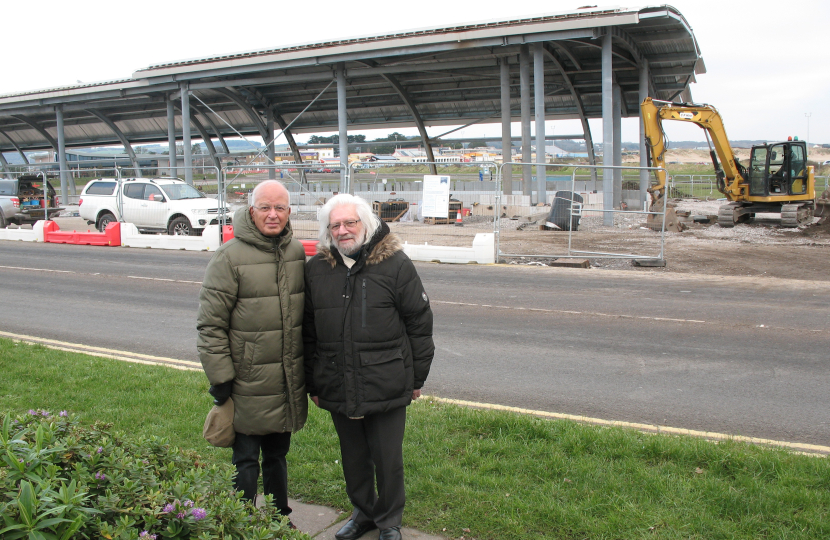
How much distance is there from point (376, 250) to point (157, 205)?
18.5 meters

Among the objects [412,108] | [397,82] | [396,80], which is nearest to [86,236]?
[396,80]

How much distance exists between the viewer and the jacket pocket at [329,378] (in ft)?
11.1

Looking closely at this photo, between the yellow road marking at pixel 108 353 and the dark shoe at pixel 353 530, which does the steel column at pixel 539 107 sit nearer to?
the yellow road marking at pixel 108 353

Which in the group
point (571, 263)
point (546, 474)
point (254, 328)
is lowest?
point (546, 474)

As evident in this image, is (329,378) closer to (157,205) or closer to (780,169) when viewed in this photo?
(157,205)

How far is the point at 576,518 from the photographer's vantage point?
11.4 ft

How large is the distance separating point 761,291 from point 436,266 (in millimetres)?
6716

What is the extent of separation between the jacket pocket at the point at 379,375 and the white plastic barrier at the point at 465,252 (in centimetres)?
1189

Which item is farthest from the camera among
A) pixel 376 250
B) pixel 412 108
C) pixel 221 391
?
pixel 412 108

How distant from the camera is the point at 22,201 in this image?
83.9 ft

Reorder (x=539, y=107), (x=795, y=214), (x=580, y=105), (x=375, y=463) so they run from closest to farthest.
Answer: (x=375, y=463)
(x=795, y=214)
(x=539, y=107)
(x=580, y=105)

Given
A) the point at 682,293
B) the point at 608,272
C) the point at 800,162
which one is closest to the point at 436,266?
the point at 608,272

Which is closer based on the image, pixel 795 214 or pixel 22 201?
pixel 795 214

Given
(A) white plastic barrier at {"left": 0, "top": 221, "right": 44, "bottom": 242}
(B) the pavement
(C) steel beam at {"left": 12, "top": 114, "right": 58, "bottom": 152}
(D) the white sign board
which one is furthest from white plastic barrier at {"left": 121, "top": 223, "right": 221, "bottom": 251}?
(C) steel beam at {"left": 12, "top": 114, "right": 58, "bottom": 152}
